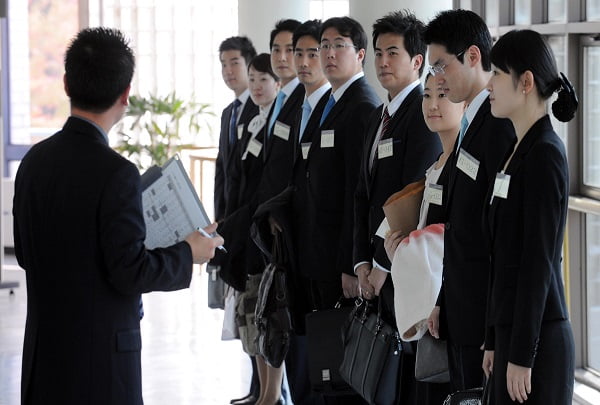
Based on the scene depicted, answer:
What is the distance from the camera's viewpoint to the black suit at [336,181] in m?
4.42

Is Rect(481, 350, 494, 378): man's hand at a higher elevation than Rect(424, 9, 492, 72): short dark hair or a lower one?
lower

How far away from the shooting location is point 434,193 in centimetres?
338

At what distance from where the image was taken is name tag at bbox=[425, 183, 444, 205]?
3359 millimetres

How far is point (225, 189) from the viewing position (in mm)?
5707

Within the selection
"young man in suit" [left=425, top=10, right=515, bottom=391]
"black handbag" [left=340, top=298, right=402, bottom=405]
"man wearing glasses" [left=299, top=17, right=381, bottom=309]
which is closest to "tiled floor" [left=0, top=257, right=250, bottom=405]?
"man wearing glasses" [left=299, top=17, right=381, bottom=309]

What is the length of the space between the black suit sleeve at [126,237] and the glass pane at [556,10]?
284cm

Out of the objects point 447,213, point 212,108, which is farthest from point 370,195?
point 212,108

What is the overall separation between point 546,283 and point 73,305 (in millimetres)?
1242

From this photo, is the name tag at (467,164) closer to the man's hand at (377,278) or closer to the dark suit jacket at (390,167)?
the dark suit jacket at (390,167)

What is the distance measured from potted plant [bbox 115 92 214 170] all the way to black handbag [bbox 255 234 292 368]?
5.02 m

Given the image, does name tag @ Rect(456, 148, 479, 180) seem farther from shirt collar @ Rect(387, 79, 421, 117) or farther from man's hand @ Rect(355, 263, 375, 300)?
man's hand @ Rect(355, 263, 375, 300)

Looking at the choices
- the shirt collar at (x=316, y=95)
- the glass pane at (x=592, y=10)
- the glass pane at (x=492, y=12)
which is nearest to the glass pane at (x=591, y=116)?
the glass pane at (x=592, y=10)

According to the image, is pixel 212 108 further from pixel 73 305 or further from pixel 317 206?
pixel 73 305

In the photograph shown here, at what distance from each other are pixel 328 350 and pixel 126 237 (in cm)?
178
